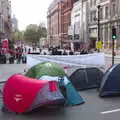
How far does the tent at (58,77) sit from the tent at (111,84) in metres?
1.58

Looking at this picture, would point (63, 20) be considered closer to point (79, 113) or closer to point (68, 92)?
point (68, 92)

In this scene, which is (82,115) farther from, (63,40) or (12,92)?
(63,40)

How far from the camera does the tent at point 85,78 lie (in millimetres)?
16812

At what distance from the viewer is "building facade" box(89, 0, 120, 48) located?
79488 mm

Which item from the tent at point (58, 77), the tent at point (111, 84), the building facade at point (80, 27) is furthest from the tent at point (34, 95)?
the building facade at point (80, 27)

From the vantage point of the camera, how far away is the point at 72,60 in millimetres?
21516

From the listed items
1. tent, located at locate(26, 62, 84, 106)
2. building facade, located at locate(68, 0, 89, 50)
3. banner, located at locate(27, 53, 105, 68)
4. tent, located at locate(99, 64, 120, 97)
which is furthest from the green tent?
building facade, located at locate(68, 0, 89, 50)

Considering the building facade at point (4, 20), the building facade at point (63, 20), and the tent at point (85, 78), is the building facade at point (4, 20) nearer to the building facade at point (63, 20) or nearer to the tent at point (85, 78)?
the building facade at point (63, 20)

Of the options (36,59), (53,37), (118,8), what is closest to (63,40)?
(53,37)

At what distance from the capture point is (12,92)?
1202cm

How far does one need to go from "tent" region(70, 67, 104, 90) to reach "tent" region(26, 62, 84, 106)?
2697 mm

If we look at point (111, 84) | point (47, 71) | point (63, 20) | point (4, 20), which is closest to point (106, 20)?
point (4, 20)

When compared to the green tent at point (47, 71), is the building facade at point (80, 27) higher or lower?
higher

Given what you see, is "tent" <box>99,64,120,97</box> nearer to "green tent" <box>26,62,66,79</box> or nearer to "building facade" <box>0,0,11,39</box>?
"green tent" <box>26,62,66,79</box>
